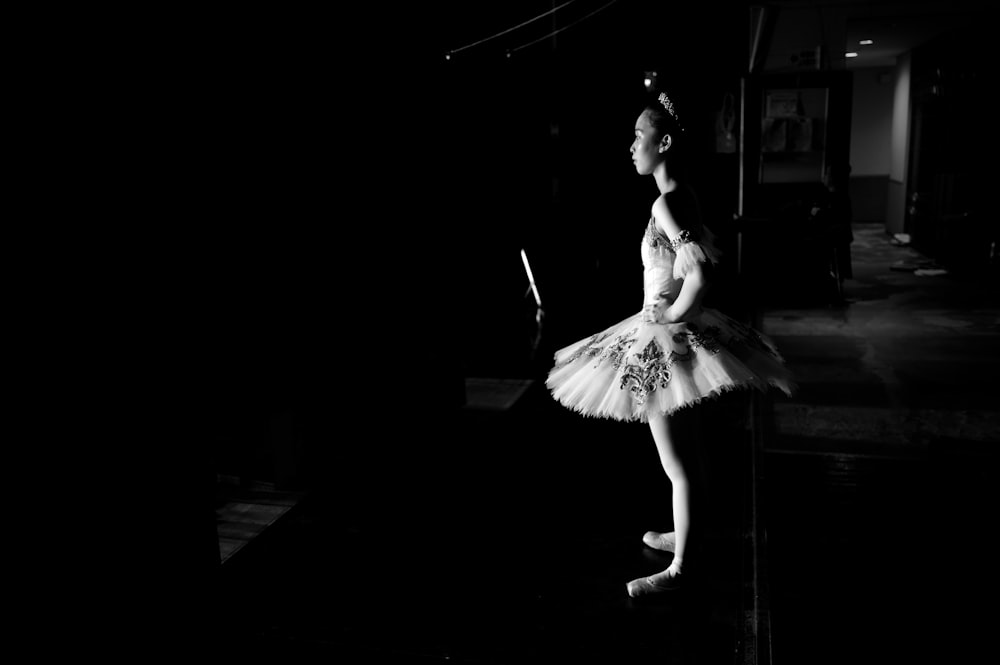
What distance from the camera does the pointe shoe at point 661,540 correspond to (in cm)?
301

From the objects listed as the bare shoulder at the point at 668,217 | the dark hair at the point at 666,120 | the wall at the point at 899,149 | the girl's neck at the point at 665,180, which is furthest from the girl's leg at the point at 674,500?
the wall at the point at 899,149

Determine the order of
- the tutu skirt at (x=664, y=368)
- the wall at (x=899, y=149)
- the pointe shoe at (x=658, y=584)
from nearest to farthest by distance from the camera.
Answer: the tutu skirt at (x=664, y=368), the pointe shoe at (x=658, y=584), the wall at (x=899, y=149)

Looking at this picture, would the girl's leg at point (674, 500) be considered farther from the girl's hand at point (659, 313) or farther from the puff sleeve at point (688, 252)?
the puff sleeve at point (688, 252)

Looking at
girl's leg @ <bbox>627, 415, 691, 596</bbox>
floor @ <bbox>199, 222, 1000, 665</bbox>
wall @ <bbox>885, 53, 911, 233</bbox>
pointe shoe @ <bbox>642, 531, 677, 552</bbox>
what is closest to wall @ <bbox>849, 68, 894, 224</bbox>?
wall @ <bbox>885, 53, 911, 233</bbox>

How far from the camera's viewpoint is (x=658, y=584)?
2680 millimetres

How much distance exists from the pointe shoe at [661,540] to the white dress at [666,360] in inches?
27.7

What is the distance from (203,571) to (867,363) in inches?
222

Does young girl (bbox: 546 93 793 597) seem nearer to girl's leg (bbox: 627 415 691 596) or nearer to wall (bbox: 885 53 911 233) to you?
girl's leg (bbox: 627 415 691 596)

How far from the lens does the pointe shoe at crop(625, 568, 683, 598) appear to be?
267cm

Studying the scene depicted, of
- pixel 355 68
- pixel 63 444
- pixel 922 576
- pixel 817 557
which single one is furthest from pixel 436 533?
pixel 63 444

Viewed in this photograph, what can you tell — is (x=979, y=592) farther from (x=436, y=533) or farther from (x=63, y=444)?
(x=63, y=444)

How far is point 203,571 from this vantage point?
3.67 feet

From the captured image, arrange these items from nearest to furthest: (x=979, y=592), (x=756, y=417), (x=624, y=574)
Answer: (x=979, y=592) < (x=624, y=574) < (x=756, y=417)

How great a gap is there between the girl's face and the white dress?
202 millimetres
